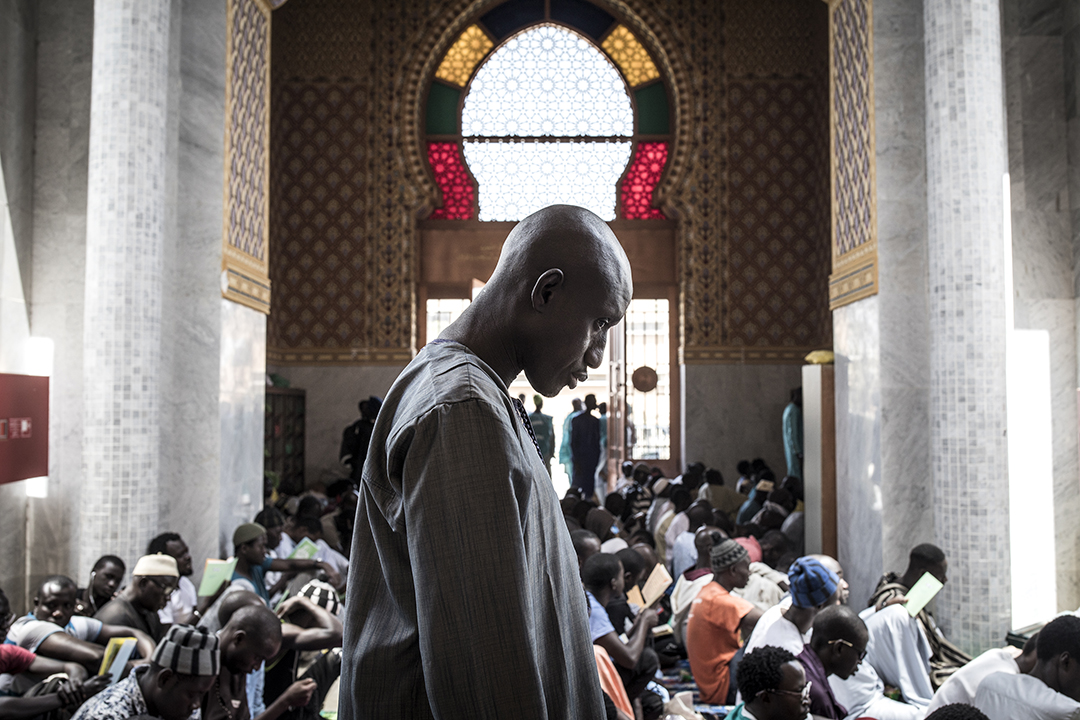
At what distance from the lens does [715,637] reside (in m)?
3.94

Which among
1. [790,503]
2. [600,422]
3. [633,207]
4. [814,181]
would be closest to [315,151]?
[633,207]

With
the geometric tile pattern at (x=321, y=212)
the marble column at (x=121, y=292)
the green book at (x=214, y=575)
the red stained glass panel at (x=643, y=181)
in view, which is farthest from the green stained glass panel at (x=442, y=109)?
the green book at (x=214, y=575)

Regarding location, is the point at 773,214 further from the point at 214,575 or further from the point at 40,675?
the point at 40,675

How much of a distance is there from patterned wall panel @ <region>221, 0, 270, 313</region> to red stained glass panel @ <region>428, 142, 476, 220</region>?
4180 millimetres

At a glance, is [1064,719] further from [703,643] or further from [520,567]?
[520,567]

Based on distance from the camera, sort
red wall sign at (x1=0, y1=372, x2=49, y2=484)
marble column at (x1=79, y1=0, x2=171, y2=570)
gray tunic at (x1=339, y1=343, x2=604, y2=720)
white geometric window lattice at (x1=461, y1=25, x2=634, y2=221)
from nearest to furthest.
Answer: gray tunic at (x1=339, y1=343, x2=604, y2=720)
marble column at (x1=79, y1=0, x2=171, y2=570)
red wall sign at (x1=0, y1=372, x2=49, y2=484)
white geometric window lattice at (x1=461, y1=25, x2=634, y2=221)

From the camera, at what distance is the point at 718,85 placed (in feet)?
33.7

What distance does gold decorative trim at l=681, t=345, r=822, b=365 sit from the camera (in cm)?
1020

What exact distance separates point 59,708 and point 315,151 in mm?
8440

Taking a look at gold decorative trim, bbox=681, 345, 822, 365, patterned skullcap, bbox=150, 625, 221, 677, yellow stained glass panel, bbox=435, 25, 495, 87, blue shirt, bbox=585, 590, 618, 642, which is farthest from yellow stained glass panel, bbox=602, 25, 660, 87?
patterned skullcap, bbox=150, 625, 221, 677

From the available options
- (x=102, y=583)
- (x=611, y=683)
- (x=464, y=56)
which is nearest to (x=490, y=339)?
(x=611, y=683)

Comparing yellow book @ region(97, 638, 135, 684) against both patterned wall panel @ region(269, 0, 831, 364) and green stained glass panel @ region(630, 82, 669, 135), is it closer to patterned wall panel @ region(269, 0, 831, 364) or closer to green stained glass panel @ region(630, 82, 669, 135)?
patterned wall panel @ region(269, 0, 831, 364)

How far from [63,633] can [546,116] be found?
851 centimetres

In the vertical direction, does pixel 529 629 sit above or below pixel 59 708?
above
